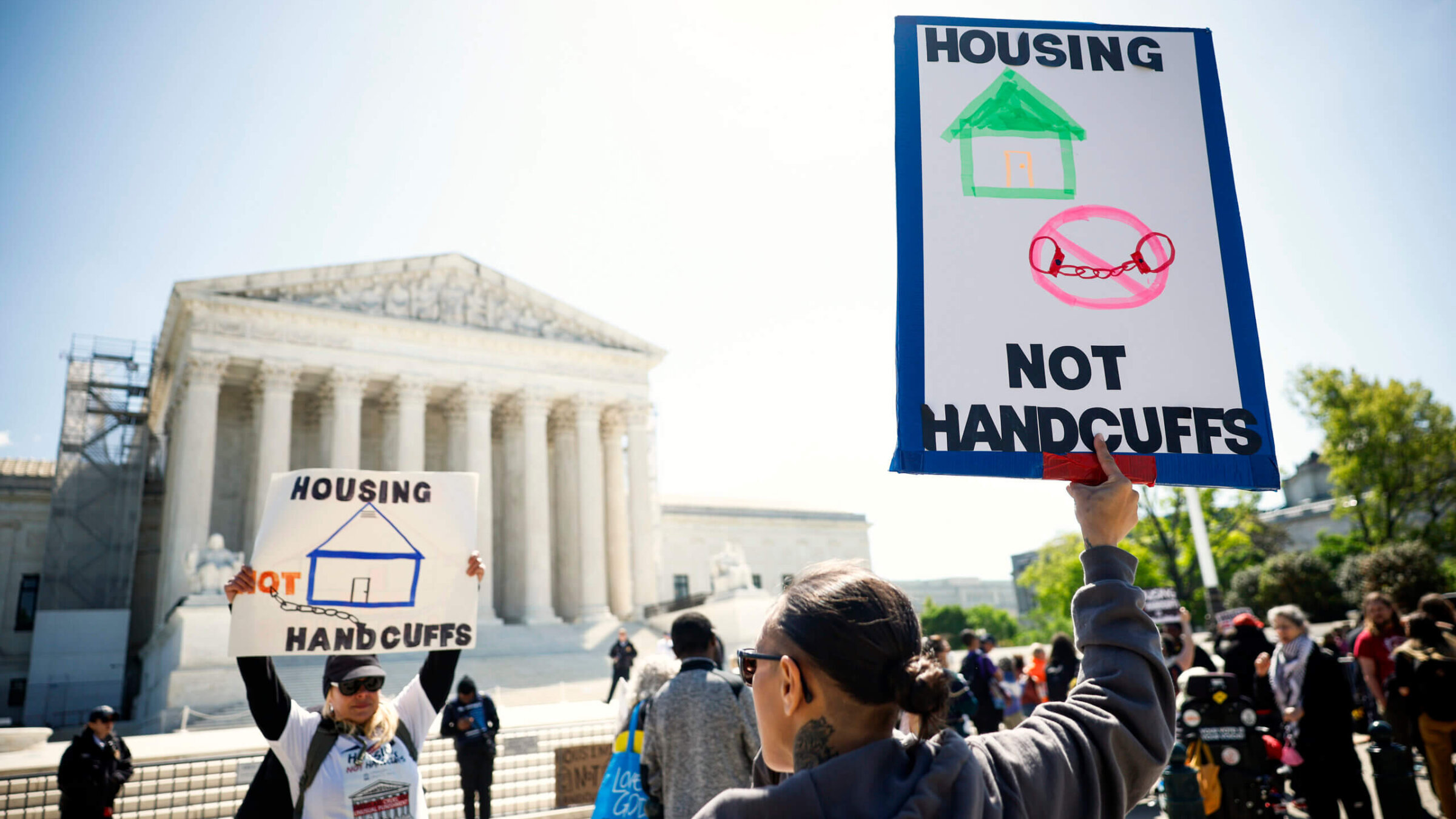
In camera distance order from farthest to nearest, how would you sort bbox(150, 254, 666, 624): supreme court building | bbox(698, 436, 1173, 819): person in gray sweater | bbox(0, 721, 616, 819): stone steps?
bbox(150, 254, 666, 624): supreme court building
bbox(0, 721, 616, 819): stone steps
bbox(698, 436, 1173, 819): person in gray sweater

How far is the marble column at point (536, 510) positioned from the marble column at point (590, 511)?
4.58ft

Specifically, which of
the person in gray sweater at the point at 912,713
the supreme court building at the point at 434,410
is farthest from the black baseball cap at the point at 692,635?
the supreme court building at the point at 434,410

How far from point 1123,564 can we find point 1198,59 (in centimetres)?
214

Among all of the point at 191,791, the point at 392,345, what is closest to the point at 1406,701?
the point at 191,791

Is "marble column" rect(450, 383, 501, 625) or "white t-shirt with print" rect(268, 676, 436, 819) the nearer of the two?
"white t-shirt with print" rect(268, 676, 436, 819)

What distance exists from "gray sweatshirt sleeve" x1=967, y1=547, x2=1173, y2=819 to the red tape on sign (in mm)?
439

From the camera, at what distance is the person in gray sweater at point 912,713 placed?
4.87ft

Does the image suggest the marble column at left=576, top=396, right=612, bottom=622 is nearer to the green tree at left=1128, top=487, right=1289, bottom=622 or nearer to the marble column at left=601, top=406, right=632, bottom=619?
the marble column at left=601, top=406, right=632, bottom=619

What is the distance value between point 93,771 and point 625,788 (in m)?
7.25

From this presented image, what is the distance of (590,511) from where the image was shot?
3859cm

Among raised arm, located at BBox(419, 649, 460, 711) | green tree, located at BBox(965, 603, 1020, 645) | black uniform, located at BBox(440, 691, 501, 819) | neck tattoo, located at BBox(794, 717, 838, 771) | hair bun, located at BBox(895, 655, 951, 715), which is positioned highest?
hair bun, located at BBox(895, 655, 951, 715)

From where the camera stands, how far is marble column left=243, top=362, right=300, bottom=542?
107ft

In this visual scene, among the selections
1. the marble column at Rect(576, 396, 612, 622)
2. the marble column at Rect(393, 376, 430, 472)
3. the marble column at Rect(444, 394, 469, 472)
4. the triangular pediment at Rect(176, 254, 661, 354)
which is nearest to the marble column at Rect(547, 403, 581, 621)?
the marble column at Rect(576, 396, 612, 622)

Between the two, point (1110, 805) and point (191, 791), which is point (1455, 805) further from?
point (191, 791)
